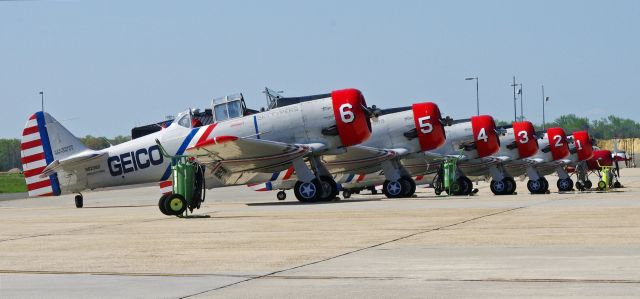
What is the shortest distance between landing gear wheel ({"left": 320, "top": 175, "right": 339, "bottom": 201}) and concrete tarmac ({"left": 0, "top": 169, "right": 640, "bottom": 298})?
9329mm

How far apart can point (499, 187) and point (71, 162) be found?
16891 millimetres

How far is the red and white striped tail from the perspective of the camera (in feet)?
97.8

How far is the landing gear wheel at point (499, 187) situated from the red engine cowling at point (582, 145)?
379 inches

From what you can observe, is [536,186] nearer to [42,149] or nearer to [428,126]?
[428,126]

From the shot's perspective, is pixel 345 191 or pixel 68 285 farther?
pixel 345 191

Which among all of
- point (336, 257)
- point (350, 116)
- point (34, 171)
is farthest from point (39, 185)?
point (336, 257)

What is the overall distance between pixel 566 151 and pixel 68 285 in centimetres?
3771

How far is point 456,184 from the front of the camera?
3506 cm

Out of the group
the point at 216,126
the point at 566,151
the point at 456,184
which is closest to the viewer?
the point at 216,126

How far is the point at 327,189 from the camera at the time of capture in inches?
1104

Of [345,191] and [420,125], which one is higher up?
[420,125]

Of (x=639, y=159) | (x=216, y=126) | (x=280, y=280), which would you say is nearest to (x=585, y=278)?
(x=280, y=280)

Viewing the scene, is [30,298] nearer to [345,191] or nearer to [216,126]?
[216,126]

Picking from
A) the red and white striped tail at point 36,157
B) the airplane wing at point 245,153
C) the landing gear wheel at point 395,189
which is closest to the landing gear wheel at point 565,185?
the landing gear wheel at point 395,189
